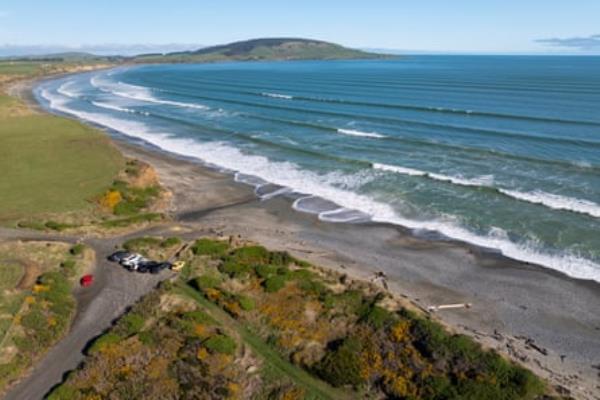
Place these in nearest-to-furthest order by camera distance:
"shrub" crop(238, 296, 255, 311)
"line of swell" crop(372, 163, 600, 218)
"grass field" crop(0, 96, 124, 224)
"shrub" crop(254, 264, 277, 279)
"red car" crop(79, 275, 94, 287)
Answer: "shrub" crop(238, 296, 255, 311) < "red car" crop(79, 275, 94, 287) < "shrub" crop(254, 264, 277, 279) < "line of swell" crop(372, 163, 600, 218) < "grass field" crop(0, 96, 124, 224)

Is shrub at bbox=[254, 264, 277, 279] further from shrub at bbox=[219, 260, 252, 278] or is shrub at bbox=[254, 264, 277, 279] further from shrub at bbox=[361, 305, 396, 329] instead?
shrub at bbox=[361, 305, 396, 329]

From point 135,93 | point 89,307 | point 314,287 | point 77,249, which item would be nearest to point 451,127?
point 314,287

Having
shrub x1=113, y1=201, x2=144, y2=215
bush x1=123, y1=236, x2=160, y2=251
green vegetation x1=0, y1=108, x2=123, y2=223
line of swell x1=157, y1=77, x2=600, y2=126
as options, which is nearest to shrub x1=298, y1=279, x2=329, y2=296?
bush x1=123, y1=236, x2=160, y2=251

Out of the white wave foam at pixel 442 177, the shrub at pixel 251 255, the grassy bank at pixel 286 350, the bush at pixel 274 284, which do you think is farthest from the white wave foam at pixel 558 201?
the bush at pixel 274 284

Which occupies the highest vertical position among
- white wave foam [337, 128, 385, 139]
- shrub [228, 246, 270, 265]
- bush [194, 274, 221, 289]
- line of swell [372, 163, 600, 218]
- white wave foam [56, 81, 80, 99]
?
white wave foam [337, 128, 385, 139]

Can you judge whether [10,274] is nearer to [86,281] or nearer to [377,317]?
[86,281]

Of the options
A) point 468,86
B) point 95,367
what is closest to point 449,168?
point 95,367

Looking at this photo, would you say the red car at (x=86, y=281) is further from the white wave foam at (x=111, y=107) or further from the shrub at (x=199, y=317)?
the white wave foam at (x=111, y=107)
